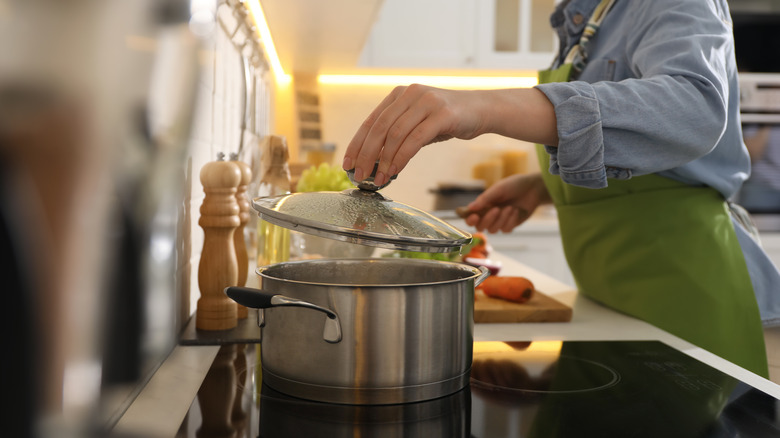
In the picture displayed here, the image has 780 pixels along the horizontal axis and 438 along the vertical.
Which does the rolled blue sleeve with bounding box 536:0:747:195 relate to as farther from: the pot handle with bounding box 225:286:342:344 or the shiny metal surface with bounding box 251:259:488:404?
the pot handle with bounding box 225:286:342:344

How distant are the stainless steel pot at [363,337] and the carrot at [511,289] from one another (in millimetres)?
421

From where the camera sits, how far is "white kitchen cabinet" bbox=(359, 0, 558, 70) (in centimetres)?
277

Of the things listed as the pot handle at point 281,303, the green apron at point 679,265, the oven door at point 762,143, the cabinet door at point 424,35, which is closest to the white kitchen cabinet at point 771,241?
the oven door at point 762,143

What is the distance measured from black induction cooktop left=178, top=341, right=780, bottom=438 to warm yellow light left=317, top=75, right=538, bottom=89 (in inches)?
95.9

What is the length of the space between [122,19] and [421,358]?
36 cm

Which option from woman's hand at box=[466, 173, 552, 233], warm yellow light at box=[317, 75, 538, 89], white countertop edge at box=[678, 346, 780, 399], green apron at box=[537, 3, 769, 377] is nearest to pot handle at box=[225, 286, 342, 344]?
white countertop edge at box=[678, 346, 780, 399]

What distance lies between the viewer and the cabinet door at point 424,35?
2.77 meters

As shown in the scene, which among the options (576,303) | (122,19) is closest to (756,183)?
(576,303)

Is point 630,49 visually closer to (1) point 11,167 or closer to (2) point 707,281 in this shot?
(2) point 707,281

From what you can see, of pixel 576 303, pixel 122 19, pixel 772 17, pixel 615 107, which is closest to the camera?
pixel 122 19

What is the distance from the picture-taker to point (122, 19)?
1.08 feet

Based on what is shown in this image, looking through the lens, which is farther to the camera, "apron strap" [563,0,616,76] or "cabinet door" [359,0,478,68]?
"cabinet door" [359,0,478,68]

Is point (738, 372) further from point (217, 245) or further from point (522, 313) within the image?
point (217, 245)

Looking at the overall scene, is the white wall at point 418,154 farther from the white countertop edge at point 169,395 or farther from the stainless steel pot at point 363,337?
the stainless steel pot at point 363,337
